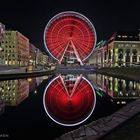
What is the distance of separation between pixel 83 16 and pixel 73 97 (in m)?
33.1

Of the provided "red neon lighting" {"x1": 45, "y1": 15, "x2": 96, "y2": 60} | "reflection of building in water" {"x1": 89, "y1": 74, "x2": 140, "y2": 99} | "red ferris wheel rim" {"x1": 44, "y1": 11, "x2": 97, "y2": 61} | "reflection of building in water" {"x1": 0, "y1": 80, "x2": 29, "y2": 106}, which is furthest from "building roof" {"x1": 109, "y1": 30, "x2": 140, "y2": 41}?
"reflection of building in water" {"x1": 0, "y1": 80, "x2": 29, "y2": 106}

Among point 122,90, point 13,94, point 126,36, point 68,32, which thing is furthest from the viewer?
point 126,36

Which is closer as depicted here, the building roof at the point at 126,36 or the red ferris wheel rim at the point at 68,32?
the red ferris wheel rim at the point at 68,32

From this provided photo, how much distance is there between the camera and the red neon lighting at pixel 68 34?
50800mm

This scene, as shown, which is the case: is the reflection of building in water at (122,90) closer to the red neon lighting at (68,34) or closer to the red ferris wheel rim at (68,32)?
the red ferris wheel rim at (68,32)

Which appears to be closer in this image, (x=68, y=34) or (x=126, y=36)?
(x=68, y=34)

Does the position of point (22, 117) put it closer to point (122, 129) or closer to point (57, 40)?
point (122, 129)

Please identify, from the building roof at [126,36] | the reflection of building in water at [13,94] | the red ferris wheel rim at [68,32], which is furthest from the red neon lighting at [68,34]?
the building roof at [126,36]

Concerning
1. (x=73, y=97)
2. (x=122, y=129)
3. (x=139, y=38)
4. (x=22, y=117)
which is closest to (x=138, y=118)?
(x=122, y=129)

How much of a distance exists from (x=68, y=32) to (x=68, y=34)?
→ 42 centimetres

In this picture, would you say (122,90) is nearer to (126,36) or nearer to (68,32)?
(68,32)

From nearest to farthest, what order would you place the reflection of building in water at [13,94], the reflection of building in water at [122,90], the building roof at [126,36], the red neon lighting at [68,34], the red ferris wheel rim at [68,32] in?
the reflection of building in water at [13,94] → the reflection of building in water at [122,90] → the red ferris wheel rim at [68,32] → the red neon lighting at [68,34] → the building roof at [126,36]

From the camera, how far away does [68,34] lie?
53719 millimetres

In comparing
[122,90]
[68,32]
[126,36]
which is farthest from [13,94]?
[126,36]
